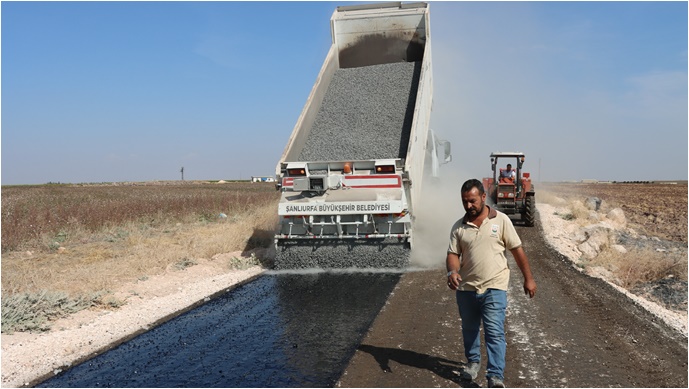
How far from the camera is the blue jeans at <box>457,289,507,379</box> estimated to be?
170 inches

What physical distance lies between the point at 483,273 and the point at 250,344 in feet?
9.02

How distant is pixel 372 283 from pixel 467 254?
14.8 ft

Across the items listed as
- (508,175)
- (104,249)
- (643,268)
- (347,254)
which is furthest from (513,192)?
(104,249)

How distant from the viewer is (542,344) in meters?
5.48

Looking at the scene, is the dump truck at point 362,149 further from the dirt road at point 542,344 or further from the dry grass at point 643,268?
the dry grass at point 643,268

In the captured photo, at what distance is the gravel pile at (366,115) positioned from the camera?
36.6 feet

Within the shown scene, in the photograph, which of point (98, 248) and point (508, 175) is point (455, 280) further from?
point (508, 175)

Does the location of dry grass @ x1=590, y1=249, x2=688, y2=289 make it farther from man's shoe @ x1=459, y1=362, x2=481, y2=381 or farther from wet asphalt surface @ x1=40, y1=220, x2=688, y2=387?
man's shoe @ x1=459, y1=362, x2=481, y2=381

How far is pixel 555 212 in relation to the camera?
859 inches

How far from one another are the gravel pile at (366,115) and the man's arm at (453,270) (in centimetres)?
631

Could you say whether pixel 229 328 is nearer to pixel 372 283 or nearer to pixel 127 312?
pixel 127 312

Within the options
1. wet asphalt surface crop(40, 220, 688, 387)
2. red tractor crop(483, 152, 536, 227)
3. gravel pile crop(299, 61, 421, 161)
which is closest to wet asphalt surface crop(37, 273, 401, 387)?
wet asphalt surface crop(40, 220, 688, 387)

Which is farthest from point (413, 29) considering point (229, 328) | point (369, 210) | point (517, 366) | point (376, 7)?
point (517, 366)

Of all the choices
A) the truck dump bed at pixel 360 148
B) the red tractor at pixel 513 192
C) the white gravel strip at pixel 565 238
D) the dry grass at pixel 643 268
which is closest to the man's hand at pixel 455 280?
the white gravel strip at pixel 565 238
